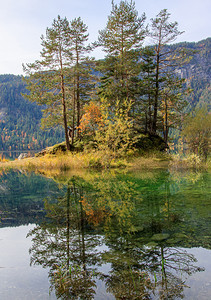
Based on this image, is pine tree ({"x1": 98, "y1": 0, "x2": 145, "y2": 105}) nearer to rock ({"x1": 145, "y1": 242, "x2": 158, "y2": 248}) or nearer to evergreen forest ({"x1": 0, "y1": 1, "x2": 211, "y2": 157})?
evergreen forest ({"x1": 0, "y1": 1, "x2": 211, "y2": 157})

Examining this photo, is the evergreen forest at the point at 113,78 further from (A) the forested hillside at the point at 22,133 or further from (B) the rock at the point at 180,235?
(A) the forested hillside at the point at 22,133

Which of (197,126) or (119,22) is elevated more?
(119,22)

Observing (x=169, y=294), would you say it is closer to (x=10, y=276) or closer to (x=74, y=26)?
(x=10, y=276)

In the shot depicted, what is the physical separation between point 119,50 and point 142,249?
913 inches

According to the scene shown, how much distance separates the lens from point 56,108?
23500mm

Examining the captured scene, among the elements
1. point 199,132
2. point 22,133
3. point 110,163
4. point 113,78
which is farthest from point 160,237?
point 22,133

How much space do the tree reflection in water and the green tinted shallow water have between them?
0.01 meters

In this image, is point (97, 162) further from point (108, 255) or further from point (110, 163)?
point (108, 255)

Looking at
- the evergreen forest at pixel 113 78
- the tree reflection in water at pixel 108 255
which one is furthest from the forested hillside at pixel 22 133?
the tree reflection in water at pixel 108 255

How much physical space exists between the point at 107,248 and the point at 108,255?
0.88ft

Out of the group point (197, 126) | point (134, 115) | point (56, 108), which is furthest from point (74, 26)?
point (197, 126)

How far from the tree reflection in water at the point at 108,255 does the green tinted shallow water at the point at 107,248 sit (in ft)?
0.04

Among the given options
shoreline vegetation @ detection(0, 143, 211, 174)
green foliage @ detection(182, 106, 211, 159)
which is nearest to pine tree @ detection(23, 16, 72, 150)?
shoreline vegetation @ detection(0, 143, 211, 174)

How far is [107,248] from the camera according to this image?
4215 millimetres
